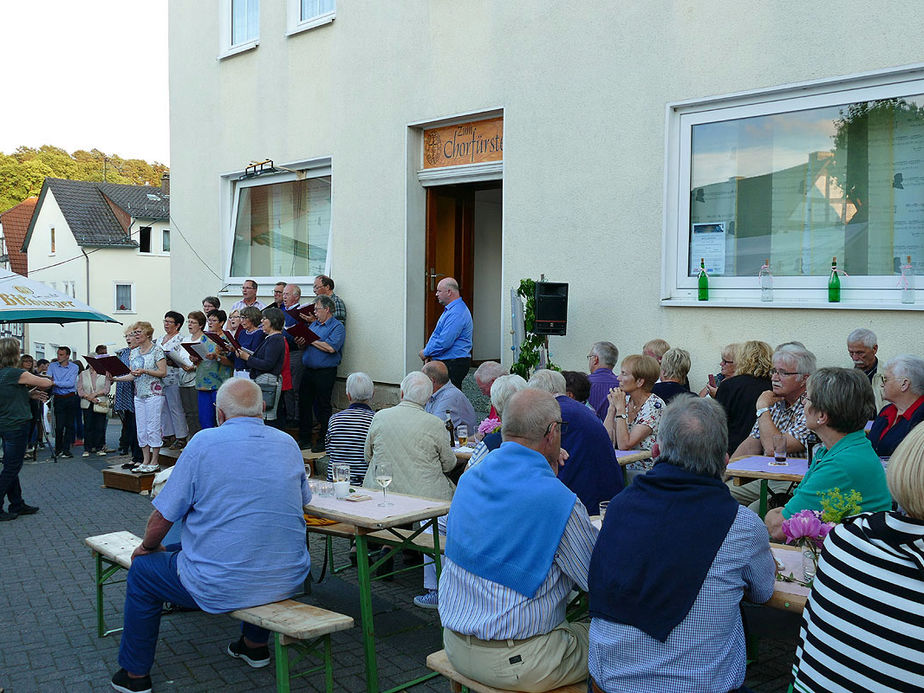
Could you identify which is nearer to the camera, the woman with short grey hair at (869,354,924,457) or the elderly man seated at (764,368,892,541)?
the elderly man seated at (764,368,892,541)

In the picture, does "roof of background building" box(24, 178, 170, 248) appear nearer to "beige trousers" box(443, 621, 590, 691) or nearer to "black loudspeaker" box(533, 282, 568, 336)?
"black loudspeaker" box(533, 282, 568, 336)

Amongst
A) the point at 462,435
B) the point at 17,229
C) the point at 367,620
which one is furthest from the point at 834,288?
the point at 17,229

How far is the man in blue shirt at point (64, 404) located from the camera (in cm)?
1413

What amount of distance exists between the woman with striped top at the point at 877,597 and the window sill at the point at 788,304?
14.9 feet

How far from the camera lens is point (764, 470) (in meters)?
5.36

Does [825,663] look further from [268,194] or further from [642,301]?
[268,194]

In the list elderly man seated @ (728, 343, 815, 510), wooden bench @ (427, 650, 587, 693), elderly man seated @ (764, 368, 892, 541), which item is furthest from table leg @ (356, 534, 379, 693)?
elderly man seated @ (728, 343, 815, 510)

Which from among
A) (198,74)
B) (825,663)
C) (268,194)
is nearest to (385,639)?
(825,663)

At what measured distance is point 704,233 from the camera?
7734 millimetres

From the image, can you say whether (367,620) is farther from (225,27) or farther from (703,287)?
(225,27)

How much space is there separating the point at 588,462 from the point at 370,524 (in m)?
1.23

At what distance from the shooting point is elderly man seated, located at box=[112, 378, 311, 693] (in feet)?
13.7

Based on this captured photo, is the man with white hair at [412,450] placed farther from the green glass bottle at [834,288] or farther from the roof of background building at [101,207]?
the roof of background building at [101,207]

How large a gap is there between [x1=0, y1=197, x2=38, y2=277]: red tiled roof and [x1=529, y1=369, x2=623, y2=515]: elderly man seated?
5142cm
